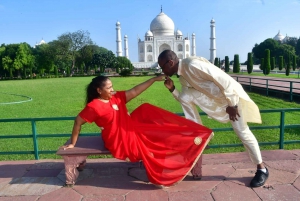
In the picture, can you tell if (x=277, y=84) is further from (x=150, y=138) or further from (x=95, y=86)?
(x=95, y=86)

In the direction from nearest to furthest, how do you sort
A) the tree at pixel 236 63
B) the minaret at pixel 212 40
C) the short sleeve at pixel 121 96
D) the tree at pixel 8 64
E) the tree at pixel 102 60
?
1. the short sleeve at pixel 121 96
2. the tree at pixel 236 63
3. the tree at pixel 8 64
4. the tree at pixel 102 60
5. the minaret at pixel 212 40

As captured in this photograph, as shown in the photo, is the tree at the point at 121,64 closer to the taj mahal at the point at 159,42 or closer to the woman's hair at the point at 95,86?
the taj mahal at the point at 159,42

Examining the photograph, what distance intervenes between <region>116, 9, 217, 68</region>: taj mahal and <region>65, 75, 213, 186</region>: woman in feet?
204

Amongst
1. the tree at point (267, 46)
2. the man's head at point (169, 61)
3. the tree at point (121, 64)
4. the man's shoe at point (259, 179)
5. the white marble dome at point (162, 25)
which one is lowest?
the man's shoe at point (259, 179)

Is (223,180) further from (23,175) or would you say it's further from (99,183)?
(23,175)

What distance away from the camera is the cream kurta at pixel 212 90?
2.72m

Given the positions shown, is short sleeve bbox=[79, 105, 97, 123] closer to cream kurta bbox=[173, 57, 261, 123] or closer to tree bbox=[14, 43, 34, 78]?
cream kurta bbox=[173, 57, 261, 123]

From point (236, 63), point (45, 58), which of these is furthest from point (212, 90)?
point (45, 58)

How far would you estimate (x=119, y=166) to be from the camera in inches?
141

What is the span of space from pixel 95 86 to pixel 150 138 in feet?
2.59

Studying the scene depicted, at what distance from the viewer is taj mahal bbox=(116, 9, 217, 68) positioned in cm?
6531

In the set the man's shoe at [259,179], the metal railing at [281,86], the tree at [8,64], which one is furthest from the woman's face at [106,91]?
the tree at [8,64]

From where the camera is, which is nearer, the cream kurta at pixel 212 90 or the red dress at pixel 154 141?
the cream kurta at pixel 212 90

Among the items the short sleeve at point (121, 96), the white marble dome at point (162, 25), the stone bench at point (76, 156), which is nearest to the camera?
the stone bench at point (76, 156)
